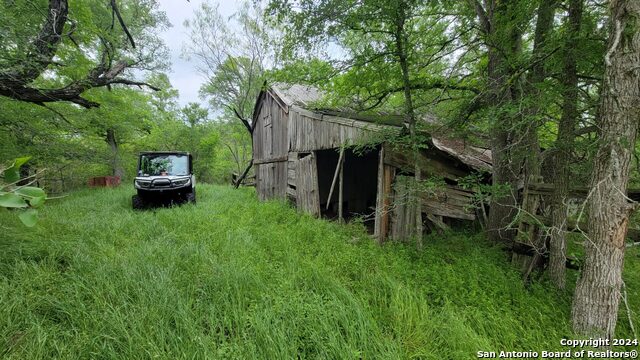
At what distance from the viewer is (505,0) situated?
4.02m

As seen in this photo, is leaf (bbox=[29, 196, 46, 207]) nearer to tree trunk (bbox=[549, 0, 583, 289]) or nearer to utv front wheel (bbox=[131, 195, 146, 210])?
tree trunk (bbox=[549, 0, 583, 289])

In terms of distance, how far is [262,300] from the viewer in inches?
125

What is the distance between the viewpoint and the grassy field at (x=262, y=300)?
254 cm

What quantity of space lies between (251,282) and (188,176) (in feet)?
23.2

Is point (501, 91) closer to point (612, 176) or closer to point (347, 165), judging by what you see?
point (612, 176)

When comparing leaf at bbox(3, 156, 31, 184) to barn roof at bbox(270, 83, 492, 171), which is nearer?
leaf at bbox(3, 156, 31, 184)

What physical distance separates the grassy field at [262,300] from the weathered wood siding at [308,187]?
274 centimetres

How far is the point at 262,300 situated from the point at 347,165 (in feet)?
26.5

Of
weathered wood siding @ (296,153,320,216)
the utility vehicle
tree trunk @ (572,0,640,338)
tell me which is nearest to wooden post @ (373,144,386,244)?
weathered wood siding @ (296,153,320,216)

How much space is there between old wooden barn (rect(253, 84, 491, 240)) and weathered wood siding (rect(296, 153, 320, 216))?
1.1 inches

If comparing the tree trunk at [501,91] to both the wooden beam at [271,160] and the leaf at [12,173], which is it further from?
the wooden beam at [271,160]

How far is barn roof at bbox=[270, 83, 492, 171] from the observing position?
499cm

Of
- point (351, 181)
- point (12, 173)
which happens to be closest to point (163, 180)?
point (351, 181)

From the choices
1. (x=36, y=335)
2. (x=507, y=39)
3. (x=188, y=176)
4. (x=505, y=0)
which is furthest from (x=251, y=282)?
(x=188, y=176)
